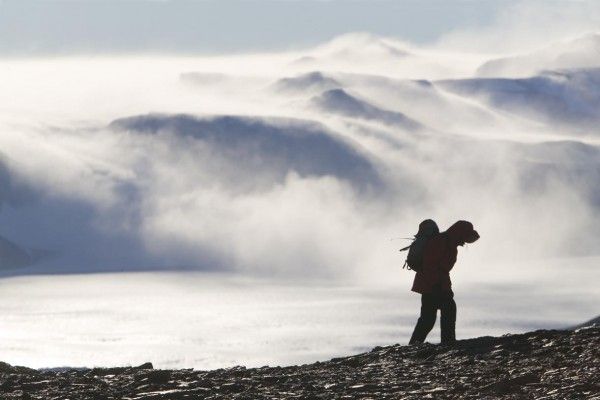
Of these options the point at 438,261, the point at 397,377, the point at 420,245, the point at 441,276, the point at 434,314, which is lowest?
the point at 397,377

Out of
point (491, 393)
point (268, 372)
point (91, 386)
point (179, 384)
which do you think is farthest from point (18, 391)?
point (491, 393)

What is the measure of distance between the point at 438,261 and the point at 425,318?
3.97 ft

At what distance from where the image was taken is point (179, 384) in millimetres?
18516

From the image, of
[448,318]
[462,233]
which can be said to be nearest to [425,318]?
[448,318]

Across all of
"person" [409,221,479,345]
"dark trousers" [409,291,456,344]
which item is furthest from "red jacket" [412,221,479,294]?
"dark trousers" [409,291,456,344]

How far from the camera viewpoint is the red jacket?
2278cm

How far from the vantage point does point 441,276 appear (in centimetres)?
2305

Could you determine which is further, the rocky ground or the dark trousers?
the dark trousers

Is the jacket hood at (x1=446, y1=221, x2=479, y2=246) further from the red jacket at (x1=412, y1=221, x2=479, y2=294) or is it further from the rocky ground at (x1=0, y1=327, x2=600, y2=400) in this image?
the rocky ground at (x1=0, y1=327, x2=600, y2=400)

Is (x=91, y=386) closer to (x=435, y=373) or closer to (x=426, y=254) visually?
(x=435, y=373)

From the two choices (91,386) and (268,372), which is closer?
(91,386)

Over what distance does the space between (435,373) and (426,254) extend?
4.79 meters

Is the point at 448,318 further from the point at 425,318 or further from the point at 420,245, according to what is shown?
the point at 420,245

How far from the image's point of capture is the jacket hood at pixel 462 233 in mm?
22359
